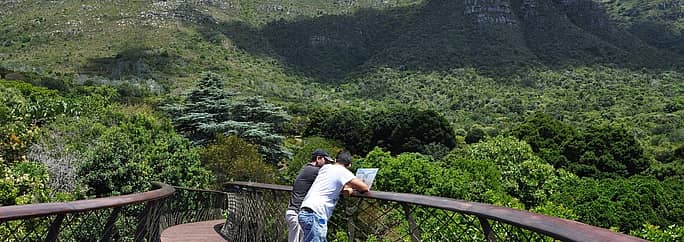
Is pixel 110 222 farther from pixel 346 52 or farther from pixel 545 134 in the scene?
pixel 346 52

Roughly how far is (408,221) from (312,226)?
878mm

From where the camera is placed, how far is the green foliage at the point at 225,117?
1231 inches

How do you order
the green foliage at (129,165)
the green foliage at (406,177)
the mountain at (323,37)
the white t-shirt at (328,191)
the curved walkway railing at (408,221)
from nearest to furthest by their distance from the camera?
the curved walkway railing at (408,221)
the white t-shirt at (328,191)
the green foliage at (129,165)
the green foliage at (406,177)
the mountain at (323,37)

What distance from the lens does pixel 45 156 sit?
1928 centimetres

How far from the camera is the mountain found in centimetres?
6141

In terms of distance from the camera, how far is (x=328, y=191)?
142 inches

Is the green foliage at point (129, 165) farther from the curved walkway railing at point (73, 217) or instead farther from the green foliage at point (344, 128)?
the green foliage at point (344, 128)

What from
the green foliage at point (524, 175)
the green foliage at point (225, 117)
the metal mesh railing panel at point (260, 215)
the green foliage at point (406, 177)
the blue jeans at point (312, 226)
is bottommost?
the green foliage at point (524, 175)

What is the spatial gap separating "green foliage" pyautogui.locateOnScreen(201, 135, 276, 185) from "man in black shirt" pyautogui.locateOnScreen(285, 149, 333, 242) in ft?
61.9

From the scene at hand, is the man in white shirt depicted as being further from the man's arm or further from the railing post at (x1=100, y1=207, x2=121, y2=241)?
the railing post at (x1=100, y1=207, x2=121, y2=241)

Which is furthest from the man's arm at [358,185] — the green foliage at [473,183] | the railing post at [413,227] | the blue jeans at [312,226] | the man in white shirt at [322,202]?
the green foliage at [473,183]

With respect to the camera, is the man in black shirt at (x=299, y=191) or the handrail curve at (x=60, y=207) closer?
the handrail curve at (x=60, y=207)

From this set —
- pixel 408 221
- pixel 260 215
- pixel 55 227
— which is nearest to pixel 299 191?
pixel 408 221

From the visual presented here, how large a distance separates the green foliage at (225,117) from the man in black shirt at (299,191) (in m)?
26.9
